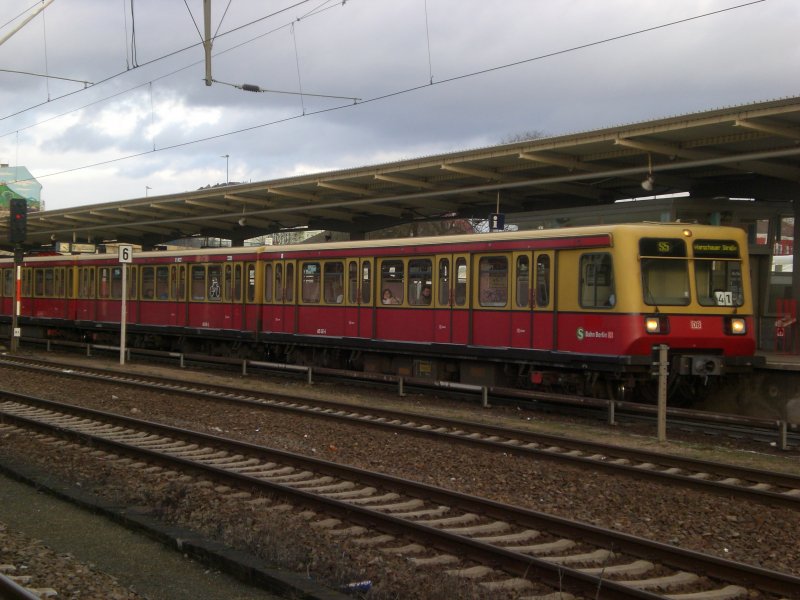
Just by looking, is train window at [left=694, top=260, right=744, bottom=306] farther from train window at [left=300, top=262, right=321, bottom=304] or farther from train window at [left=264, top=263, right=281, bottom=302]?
train window at [left=264, top=263, right=281, bottom=302]

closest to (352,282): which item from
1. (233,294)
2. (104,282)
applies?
(233,294)

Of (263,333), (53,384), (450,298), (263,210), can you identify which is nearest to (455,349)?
(450,298)

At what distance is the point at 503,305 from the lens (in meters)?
15.3

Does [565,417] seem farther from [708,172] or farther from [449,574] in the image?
[449,574]

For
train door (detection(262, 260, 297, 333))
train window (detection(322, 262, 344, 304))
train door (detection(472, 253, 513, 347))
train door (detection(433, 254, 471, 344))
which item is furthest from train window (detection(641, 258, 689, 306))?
train door (detection(262, 260, 297, 333))

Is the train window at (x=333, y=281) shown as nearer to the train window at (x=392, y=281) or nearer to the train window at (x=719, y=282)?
the train window at (x=392, y=281)

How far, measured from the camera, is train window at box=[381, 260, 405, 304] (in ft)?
56.9

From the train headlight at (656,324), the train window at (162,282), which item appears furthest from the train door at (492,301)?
the train window at (162,282)

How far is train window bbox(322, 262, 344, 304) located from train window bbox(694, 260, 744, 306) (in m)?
7.68

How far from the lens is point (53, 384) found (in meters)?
18.2

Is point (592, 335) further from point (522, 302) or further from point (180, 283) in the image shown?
point (180, 283)

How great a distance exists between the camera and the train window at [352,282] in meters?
18.3

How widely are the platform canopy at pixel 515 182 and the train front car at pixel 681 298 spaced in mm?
2257

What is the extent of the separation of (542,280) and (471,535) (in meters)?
8.13
